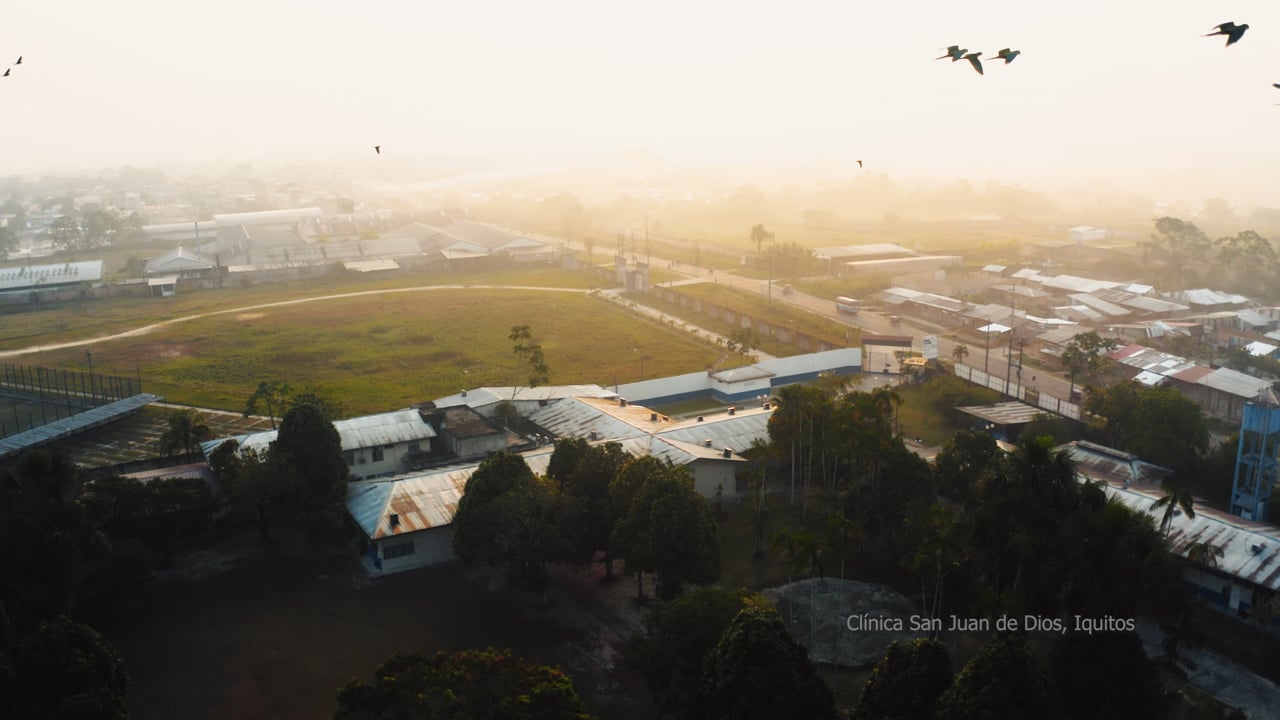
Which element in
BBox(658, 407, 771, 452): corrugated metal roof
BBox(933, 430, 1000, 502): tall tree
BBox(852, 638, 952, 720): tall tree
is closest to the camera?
BBox(852, 638, 952, 720): tall tree

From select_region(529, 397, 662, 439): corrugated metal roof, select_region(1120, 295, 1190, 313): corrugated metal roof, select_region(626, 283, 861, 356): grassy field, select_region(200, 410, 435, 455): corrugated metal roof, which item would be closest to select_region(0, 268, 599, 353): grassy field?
select_region(626, 283, 861, 356): grassy field

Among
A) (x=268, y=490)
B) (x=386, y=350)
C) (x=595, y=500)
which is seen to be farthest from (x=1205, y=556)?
(x=386, y=350)

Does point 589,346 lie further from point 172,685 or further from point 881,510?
point 172,685

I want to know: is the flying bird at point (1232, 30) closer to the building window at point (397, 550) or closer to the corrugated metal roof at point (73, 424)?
the building window at point (397, 550)

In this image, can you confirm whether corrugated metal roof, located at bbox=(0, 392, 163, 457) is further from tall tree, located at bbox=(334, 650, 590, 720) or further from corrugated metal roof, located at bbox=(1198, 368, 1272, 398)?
corrugated metal roof, located at bbox=(1198, 368, 1272, 398)

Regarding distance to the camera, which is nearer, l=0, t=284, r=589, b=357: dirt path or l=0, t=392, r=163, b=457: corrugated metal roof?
l=0, t=392, r=163, b=457: corrugated metal roof

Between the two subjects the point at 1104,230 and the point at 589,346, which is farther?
the point at 1104,230

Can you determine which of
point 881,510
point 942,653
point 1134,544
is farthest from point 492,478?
point 1134,544

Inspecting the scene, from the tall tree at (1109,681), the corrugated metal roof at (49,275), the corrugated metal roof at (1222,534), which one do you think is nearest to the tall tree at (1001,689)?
the tall tree at (1109,681)
